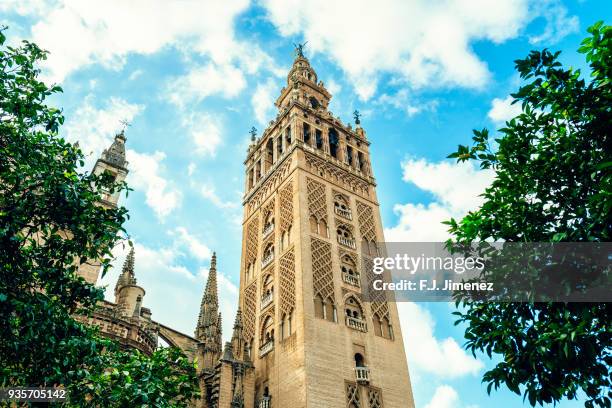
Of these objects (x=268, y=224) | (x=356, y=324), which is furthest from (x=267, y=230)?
(x=356, y=324)

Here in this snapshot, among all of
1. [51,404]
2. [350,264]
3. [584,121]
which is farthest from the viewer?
[350,264]

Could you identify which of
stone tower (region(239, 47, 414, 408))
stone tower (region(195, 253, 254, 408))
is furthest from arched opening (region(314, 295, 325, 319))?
stone tower (region(195, 253, 254, 408))

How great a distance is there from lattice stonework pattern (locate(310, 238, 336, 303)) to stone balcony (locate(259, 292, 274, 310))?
118 inches

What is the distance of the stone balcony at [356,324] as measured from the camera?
24.5m

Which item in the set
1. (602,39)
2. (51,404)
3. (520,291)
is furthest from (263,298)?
(602,39)

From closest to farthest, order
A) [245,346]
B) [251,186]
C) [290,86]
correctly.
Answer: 1. [245,346]
2. [251,186]
3. [290,86]

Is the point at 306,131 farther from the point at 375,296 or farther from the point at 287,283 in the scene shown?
the point at 375,296

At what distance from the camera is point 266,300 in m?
27.1

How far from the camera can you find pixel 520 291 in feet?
29.3

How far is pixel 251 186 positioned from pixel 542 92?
1108 inches

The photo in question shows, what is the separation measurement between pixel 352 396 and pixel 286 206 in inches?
467

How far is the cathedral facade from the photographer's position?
22.0 m

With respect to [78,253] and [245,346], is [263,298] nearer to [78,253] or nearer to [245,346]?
[245,346]

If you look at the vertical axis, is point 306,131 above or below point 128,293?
above
